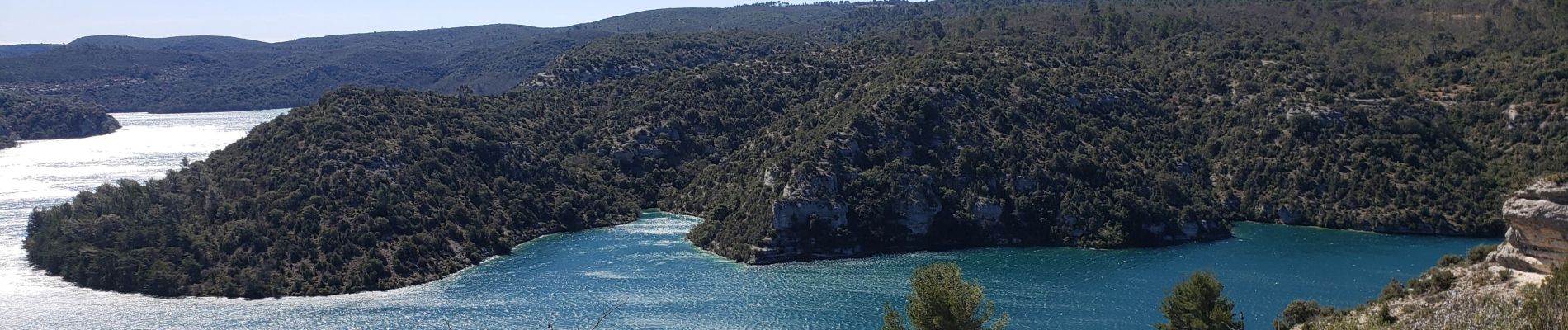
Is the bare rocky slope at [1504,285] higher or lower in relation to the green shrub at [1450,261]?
higher

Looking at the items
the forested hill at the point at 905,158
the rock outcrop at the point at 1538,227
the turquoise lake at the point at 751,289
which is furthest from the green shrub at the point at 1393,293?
the forested hill at the point at 905,158

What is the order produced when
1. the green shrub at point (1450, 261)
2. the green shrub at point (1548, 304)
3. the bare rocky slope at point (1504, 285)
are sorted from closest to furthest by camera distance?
1. the green shrub at point (1548, 304)
2. the bare rocky slope at point (1504, 285)
3. the green shrub at point (1450, 261)

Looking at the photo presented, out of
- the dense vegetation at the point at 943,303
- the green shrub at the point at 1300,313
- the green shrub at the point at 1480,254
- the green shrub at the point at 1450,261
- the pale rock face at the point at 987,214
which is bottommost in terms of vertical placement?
the pale rock face at the point at 987,214

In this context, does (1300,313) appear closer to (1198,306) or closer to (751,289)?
(1198,306)

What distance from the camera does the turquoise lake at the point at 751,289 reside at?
75938 mm

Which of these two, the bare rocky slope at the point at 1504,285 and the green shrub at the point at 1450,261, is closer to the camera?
the bare rocky slope at the point at 1504,285

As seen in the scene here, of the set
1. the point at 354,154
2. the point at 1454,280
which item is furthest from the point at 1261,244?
the point at 354,154

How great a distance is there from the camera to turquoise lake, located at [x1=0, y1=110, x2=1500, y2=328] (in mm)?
75938

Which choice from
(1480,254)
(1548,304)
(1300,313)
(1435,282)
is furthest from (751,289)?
(1548,304)

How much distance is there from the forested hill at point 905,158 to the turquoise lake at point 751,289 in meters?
2.97

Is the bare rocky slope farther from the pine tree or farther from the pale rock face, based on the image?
the pale rock face

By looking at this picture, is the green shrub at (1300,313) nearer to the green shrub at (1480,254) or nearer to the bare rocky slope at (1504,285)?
the green shrub at (1480,254)

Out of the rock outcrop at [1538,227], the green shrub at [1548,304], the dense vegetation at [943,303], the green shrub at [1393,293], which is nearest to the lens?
the green shrub at [1548,304]

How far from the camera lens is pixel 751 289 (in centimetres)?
8419
